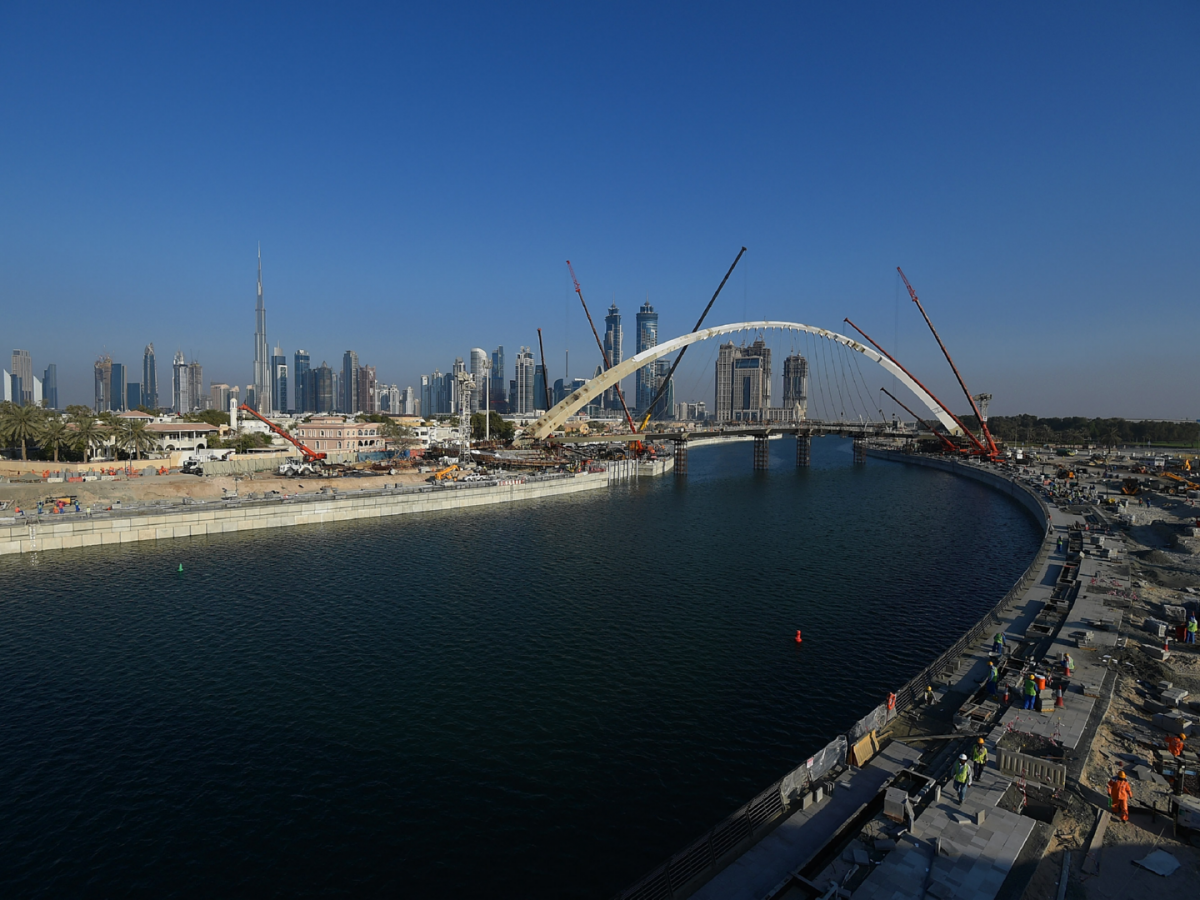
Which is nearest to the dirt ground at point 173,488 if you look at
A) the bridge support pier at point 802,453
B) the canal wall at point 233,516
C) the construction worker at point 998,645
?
the canal wall at point 233,516

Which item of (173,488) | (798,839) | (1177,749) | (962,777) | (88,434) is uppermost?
(88,434)

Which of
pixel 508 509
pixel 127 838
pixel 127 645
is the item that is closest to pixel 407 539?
pixel 508 509

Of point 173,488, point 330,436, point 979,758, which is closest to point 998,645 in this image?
point 979,758

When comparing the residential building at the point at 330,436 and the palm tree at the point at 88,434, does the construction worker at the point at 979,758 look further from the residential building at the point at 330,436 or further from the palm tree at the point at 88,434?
the residential building at the point at 330,436

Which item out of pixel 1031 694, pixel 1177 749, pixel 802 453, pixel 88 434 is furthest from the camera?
pixel 802 453

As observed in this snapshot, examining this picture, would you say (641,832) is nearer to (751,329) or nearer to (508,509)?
(508,509)

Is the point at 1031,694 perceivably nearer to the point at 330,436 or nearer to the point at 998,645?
the point at 998,645
